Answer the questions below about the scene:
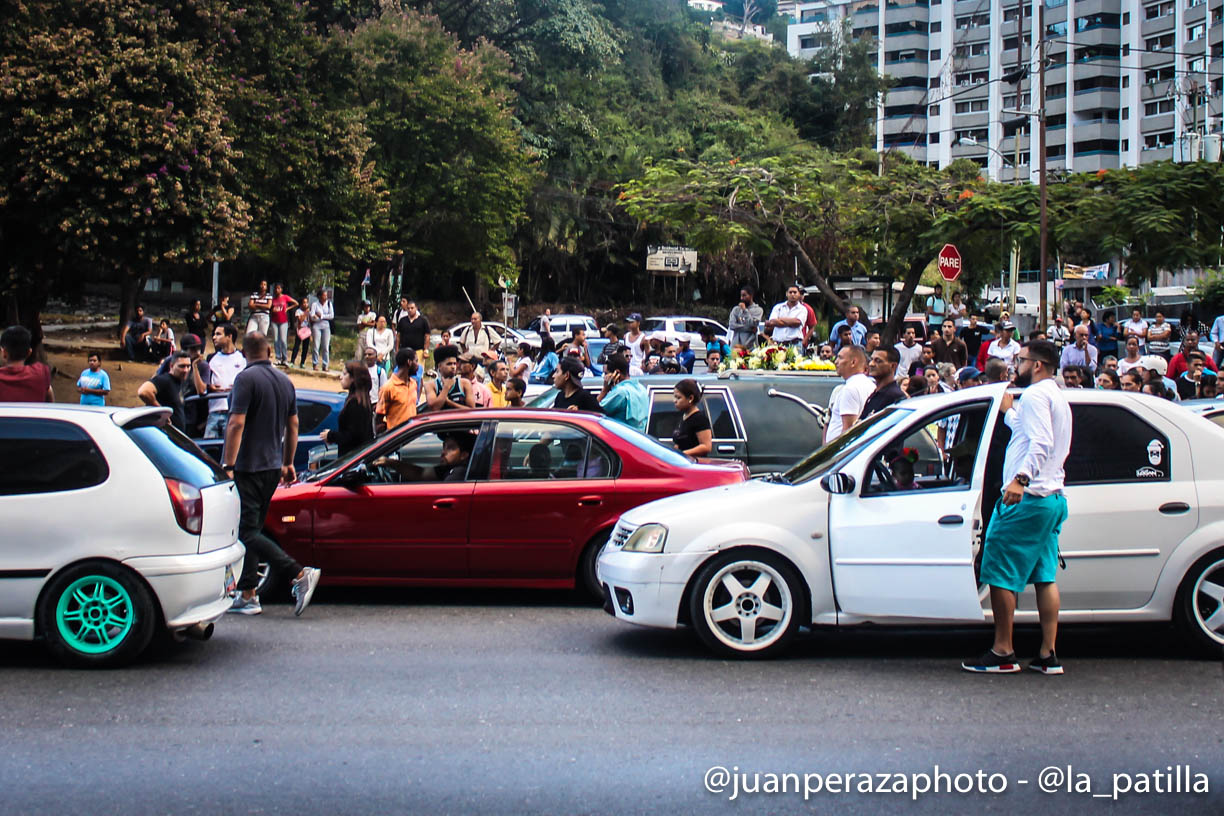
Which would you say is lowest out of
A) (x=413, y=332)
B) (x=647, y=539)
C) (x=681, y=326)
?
(x=647, y=539)

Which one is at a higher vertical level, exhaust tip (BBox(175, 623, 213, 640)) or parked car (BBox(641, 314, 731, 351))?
parked car (BBox(641, 314, 731, 351))

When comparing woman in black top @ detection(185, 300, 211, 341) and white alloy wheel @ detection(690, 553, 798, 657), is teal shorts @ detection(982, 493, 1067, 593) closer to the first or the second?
white alloy wheel @ detection(690, 553, 798, 657)

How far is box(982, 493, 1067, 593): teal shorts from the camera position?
654cm

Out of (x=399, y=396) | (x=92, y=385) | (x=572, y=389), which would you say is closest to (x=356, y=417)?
(x=399, y=396)

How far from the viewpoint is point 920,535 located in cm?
693

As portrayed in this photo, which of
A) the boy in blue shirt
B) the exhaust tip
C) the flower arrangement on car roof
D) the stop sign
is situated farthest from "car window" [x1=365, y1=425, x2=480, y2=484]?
the stop sign

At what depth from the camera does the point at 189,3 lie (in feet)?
74.4

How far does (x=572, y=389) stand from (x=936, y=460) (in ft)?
16.6

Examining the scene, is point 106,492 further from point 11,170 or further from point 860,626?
point 11,170

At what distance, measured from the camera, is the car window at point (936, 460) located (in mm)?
7164

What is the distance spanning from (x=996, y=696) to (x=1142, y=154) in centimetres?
8956

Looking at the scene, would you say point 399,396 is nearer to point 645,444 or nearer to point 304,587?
point 645,444

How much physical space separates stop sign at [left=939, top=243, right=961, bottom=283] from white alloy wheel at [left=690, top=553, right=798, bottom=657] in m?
14.4

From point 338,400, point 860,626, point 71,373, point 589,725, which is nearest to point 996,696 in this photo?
point 860,626
